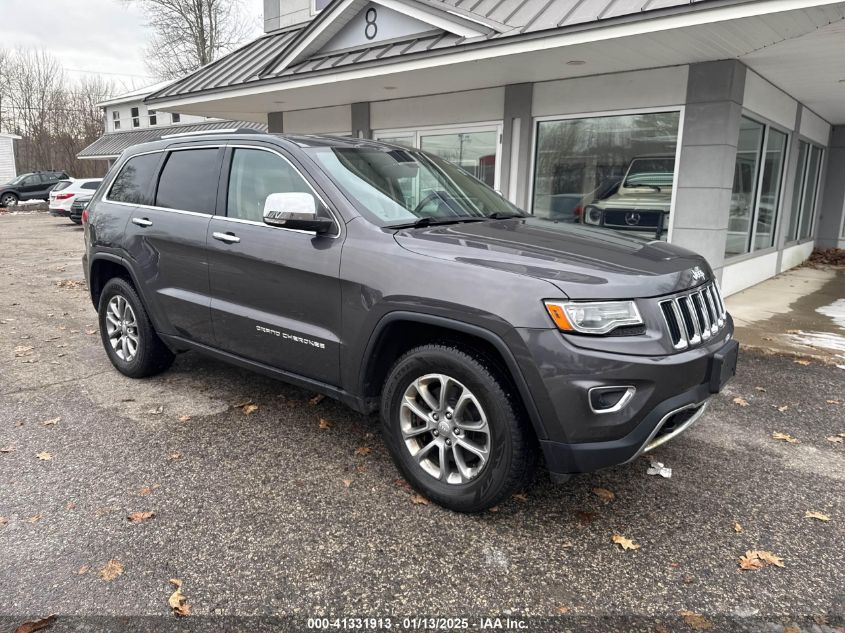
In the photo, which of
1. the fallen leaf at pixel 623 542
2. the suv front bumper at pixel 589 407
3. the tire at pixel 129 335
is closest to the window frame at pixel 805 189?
the suv front bumper at pixel 589 407

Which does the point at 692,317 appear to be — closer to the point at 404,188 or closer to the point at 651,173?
the point at 404,188

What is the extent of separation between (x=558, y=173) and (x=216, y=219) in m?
5.97

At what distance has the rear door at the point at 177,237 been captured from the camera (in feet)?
13.3

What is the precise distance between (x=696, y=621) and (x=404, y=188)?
8.68 ft

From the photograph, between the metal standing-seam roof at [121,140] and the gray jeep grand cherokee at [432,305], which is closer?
the gray jeep grand cherokee at [432,305]

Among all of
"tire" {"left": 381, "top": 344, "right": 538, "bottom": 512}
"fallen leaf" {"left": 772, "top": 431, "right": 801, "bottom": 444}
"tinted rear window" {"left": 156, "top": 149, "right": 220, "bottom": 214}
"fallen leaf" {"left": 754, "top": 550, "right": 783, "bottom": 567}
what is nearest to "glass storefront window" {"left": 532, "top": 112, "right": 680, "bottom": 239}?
"fallen leaf" {"left": 772, "top": 431, "right": 801, "bottom": 444}

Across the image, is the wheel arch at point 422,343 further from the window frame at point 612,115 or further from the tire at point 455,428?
the window frame at point 612,115

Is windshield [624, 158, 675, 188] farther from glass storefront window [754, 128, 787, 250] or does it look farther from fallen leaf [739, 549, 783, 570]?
fallen leaf [739, 549, 783, 570]

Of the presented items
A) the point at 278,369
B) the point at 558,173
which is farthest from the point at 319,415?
the point at 558,173

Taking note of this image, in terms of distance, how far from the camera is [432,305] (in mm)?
2865

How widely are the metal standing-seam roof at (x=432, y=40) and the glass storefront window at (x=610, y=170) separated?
5.81 feet

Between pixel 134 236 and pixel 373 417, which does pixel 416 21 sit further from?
pixel 373 417

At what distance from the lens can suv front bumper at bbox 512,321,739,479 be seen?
8.30 feet

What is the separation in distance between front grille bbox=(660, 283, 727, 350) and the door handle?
2521 millimetres
